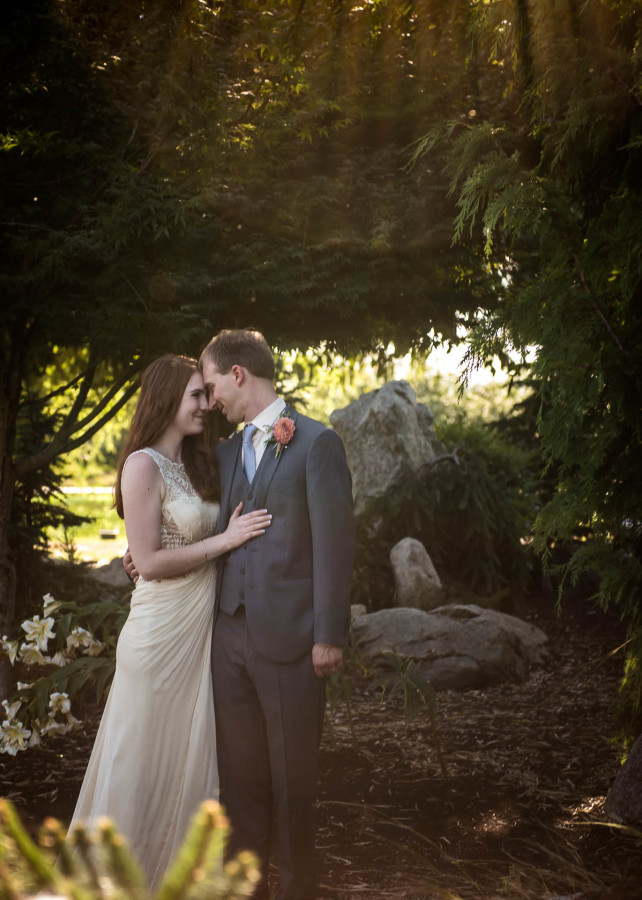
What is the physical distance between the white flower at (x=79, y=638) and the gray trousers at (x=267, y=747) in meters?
1.79

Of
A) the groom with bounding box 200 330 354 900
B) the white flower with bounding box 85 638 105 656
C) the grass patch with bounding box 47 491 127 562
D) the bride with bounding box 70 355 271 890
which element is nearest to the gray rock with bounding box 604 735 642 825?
the groom with bounding box 200 330 354 900

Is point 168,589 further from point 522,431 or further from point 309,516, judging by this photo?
point 522,431

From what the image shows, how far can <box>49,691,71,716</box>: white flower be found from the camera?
4.79 metres

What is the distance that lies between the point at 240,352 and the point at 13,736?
294 cm

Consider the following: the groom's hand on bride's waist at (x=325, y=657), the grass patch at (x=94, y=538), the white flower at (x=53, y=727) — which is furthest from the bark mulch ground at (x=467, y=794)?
the grass patch at (x=94, y=538)

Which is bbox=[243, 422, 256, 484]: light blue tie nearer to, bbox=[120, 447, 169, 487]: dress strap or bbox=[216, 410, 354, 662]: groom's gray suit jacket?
bbox=[216, 410, 354, 662]: groom's gray suit jacket

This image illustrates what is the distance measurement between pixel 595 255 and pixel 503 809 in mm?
2893

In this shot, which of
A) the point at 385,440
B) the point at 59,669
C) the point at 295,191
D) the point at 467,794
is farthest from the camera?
the point at 385,440

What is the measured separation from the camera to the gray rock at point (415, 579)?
845 centimetres

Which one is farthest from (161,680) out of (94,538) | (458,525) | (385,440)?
(94,538)

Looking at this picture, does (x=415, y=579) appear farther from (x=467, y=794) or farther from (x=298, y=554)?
(x=298, y=554)

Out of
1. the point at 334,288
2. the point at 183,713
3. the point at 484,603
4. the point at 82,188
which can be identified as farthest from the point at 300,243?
the point at 484,603

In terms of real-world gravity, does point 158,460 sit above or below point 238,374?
below

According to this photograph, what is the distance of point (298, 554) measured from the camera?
129 inches
